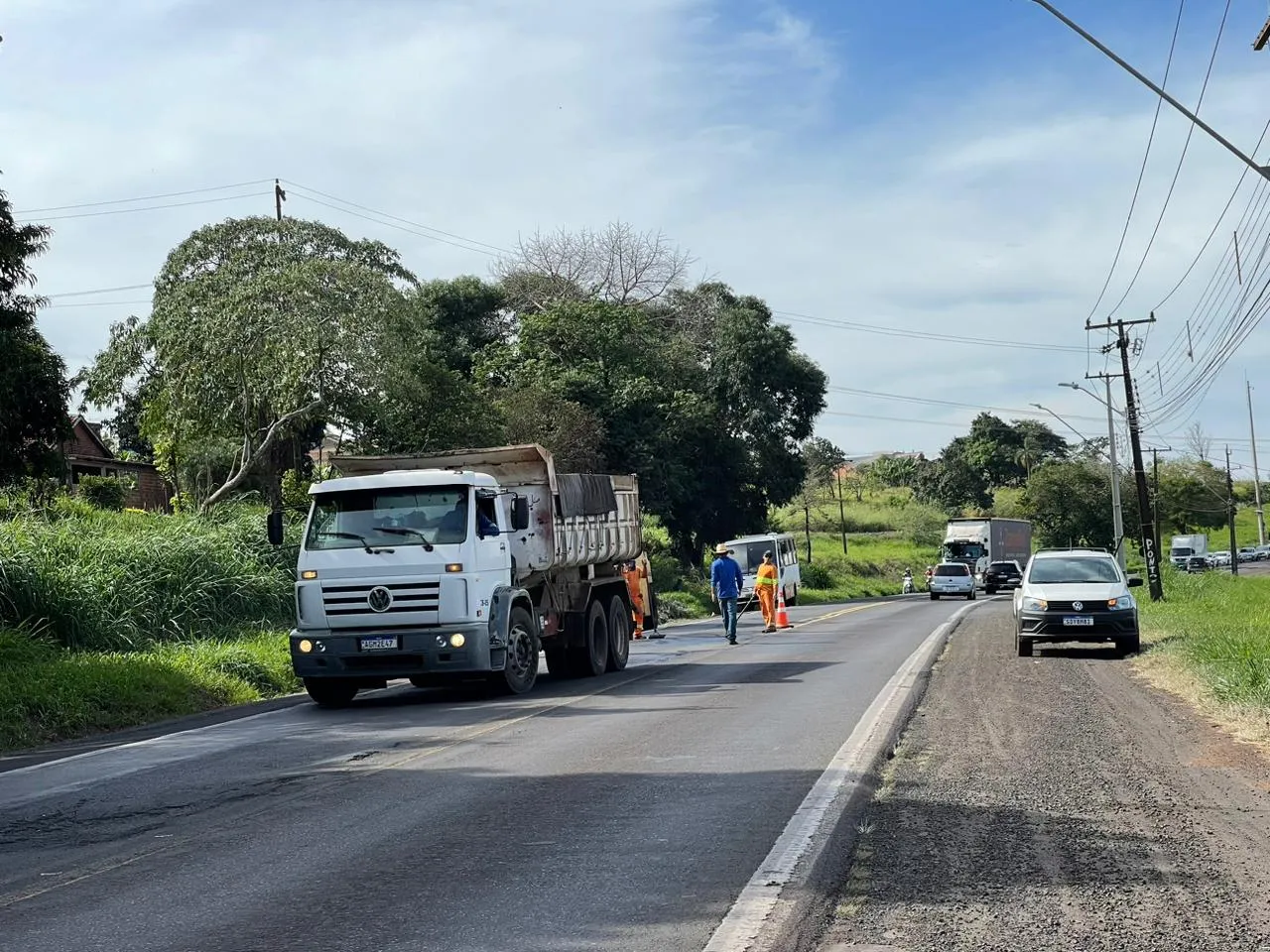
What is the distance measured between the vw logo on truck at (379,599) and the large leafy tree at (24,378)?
15.0ft

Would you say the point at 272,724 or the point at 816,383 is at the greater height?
the point at 816,383

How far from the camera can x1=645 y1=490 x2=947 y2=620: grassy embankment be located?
51.7 meters

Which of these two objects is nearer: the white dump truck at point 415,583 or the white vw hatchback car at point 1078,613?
the white dump truck at point 415,583

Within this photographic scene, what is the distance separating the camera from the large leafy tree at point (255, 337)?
31.0 m

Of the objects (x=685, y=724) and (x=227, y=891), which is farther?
(x=685, y=724)

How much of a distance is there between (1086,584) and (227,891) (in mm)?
→ 16555

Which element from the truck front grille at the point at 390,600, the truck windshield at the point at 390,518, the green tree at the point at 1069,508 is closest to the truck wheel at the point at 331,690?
the truck front grille at the point at 390,600

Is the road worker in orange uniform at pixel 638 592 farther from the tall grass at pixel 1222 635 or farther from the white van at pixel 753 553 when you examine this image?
the white van at pixel 753 553

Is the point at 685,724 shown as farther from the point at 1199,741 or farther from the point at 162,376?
the point at 162,376

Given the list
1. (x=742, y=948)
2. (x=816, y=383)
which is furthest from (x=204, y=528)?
(x=816, y=383)

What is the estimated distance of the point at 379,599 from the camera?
15125mm

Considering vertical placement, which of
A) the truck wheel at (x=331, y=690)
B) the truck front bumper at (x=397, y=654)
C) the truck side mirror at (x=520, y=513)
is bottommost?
the truck wheel at (x=331, y=690)

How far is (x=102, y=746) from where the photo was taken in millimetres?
12789

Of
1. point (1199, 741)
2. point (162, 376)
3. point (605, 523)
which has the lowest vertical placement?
point (1199, 741)
